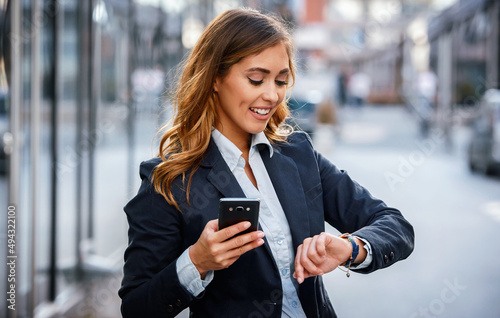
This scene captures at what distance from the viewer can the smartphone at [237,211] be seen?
4.49 feet

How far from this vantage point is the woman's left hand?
1465mm

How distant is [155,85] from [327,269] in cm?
473

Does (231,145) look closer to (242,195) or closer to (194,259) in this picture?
(242,195)

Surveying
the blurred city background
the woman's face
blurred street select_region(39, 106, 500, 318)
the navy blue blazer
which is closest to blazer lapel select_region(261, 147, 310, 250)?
the navy blue blazer

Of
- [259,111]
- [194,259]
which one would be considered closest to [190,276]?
[194,259]

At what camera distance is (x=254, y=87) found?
1.69 m

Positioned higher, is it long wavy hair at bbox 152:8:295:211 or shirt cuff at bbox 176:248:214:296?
long wavy hair at bbox 152:8:295:211

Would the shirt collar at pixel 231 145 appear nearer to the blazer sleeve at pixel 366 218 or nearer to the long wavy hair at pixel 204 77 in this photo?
the long wavy hair at pixel 204 77

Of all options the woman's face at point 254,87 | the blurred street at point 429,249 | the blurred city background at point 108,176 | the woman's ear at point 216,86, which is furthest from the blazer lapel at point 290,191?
the blurred street at point 429,249

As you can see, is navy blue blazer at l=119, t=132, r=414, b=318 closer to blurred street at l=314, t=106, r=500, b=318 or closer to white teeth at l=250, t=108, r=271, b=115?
white teeth at l=250, t=108, r=271, b=115

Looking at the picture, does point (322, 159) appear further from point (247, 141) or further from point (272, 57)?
point (272, 57)

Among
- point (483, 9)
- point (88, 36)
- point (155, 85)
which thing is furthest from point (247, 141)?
point (483, 9)

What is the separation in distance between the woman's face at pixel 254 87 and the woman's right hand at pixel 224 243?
41 centimetres

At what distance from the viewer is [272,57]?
168 cm
